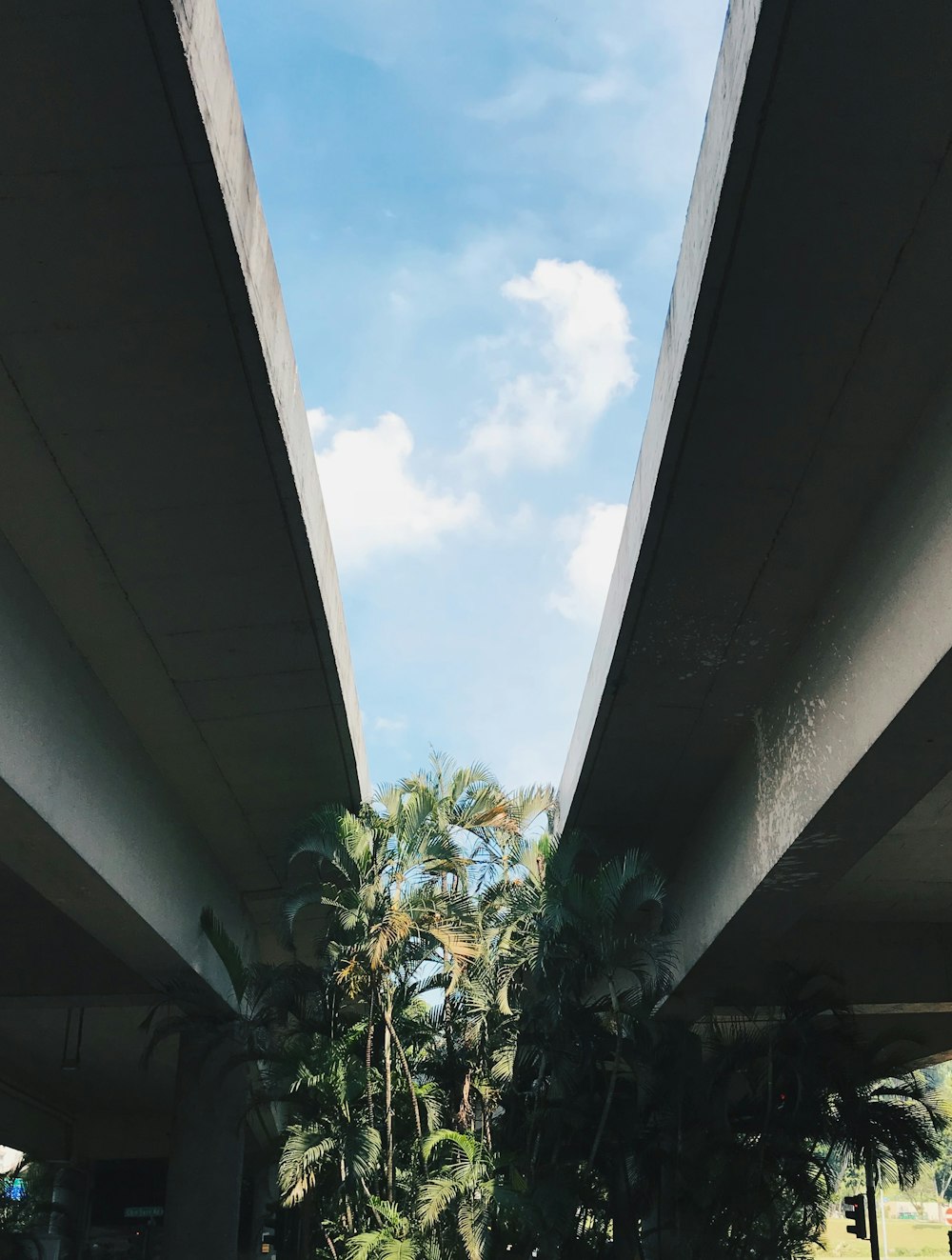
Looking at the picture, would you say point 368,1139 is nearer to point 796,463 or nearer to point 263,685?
point 263,685

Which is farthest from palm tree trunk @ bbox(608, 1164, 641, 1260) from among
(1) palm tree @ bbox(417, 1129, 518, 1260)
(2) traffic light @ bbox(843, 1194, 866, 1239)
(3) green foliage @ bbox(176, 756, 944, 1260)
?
(2) traffic light @ bbox(843, 1194, 866, 1239)

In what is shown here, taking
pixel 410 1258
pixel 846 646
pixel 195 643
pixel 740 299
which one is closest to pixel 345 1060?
pixel 410 1258

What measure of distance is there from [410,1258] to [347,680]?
4.87m

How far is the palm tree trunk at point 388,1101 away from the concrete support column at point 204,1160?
6.27ft

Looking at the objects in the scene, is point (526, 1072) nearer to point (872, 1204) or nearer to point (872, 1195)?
point (872, 1195)

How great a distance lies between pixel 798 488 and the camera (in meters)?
6.49

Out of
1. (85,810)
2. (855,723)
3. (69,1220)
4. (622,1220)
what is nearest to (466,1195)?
(622,1220)

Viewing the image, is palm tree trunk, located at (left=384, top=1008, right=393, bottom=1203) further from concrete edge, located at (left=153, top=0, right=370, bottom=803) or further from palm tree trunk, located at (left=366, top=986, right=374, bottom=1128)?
concrete edge, located at (left=153, top=0, right=370, bottom=803)

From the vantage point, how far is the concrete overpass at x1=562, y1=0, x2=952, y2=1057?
4.47 metres

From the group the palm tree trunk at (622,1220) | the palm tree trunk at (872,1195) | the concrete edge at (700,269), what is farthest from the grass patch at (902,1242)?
the concrete edge at (700,269)

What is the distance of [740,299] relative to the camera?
17.2 feet

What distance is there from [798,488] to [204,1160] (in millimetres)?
10342

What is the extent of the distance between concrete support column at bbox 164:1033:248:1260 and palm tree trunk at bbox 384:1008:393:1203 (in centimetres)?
191

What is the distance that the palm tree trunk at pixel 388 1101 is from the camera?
10.6 metres
